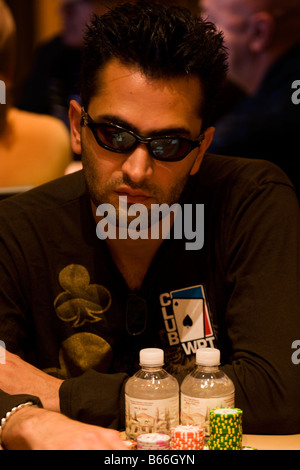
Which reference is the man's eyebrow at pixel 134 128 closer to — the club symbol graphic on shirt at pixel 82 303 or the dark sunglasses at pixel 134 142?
the dark sunglasses at pixel 134 142

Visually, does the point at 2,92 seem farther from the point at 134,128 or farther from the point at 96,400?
the point at 96,400

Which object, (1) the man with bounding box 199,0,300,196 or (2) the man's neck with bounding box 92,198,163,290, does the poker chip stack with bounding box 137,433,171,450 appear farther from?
(1) the man with bounding box 199,0,300,196

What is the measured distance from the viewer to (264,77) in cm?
353

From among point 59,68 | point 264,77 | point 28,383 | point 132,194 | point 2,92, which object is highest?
point 59,68

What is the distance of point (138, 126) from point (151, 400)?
2.40ft

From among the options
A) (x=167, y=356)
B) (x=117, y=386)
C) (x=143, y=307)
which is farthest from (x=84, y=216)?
(x=117, y=386)

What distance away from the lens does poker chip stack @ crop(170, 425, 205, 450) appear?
1.43 metres

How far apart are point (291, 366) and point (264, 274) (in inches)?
9.9

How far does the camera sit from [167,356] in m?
2.00

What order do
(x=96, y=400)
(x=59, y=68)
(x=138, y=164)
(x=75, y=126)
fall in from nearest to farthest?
1. (x=96, y=400)
2. (x=138, y=164)
3. (x=75, y=126)
4. (x=59, y=68)

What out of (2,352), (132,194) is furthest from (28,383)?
(132,194)

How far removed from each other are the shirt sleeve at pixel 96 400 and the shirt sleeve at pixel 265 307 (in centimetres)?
28

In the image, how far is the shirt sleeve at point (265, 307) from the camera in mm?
1704

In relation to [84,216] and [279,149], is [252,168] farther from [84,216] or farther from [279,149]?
[279,149]
